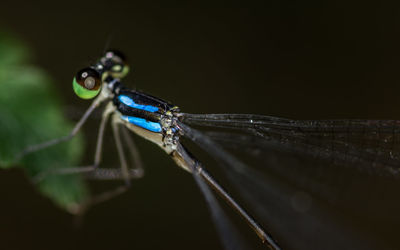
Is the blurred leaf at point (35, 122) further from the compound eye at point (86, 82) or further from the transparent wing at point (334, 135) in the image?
the transparent wing at point (334, 135)

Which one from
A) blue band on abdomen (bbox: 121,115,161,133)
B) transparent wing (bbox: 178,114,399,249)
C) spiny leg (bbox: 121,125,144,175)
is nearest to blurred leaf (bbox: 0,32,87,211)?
blue band on abdomen (bbox: 121,115,161,133)

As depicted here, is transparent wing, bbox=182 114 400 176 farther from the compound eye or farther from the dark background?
the dark background

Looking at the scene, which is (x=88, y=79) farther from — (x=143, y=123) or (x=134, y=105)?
(x=143, y=123)

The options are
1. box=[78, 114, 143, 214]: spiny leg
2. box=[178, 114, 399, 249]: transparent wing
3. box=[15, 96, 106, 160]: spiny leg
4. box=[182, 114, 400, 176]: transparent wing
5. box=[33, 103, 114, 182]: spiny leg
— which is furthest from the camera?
box=[78, 114, 143, 214]: spiny leg

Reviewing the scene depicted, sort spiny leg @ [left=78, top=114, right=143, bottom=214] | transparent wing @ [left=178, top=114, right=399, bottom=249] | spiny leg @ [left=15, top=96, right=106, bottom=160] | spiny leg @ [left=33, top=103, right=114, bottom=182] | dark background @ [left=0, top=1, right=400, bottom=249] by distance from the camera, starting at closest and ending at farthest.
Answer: spiny leg @ [left=15, top=96, right=106, bottom=160] < spiny leg @ [left=33, top=103, right=114, bottom=182] < transparent wing @ [left=178, top=114, right=399, bottom=249] < spiny leg @ [left=78, top=114, right=143, bottom=214] < dark background @ [left=0, top=1, right=400, bottom=249]

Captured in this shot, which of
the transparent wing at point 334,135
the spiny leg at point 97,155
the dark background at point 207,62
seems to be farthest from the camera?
the dark background at point 207,62

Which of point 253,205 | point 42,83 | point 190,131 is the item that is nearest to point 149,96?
point 190,131

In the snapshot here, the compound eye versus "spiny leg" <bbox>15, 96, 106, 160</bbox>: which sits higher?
the compound eye

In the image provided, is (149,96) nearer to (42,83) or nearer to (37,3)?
(42,83)

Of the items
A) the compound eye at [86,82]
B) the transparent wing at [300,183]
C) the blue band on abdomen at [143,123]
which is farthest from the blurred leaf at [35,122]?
the transparent wing at [300,183]
